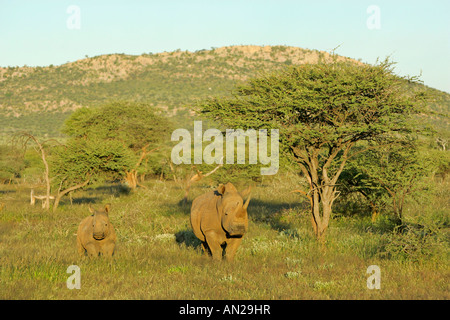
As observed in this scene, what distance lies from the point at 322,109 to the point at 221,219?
5.30 metres

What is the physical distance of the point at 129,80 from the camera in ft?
376

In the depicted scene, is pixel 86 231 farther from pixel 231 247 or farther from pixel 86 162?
pixel 86 162

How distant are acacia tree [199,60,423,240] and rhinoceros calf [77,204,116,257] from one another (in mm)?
4716

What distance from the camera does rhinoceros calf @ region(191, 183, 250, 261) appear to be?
8422 millimetres

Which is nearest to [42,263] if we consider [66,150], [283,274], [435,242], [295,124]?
[283,274]

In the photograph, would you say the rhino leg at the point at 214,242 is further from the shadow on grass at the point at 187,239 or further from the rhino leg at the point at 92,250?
the shadow on grass at the point at 187,239

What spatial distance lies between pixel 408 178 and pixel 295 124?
4.21 meters

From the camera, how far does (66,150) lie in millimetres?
22375

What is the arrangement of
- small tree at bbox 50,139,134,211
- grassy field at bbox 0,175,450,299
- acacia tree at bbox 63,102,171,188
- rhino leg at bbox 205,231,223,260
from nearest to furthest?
grassy field at bbox 0,175,450,299
rhino leg at bbox 205,231,223,260
small tree at bbox 50,139,134,211
acacia tree at bbox 63,102,171,188

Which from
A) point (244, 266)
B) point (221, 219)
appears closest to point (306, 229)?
point (244, 266)

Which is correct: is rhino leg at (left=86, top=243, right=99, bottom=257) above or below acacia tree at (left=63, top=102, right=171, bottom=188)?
below

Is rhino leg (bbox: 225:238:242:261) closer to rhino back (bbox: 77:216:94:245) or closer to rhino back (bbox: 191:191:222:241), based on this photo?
rhino back (bbox: 191:191:222:241)

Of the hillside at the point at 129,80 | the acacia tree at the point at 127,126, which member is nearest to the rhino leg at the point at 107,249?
the acacia tree at the point at 127,126

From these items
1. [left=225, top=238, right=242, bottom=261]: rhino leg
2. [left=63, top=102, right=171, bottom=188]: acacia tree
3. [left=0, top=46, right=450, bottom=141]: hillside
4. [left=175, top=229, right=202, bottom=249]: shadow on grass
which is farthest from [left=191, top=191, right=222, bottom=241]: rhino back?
[left=0, top=46, right=450, bottom=141]: hillside
